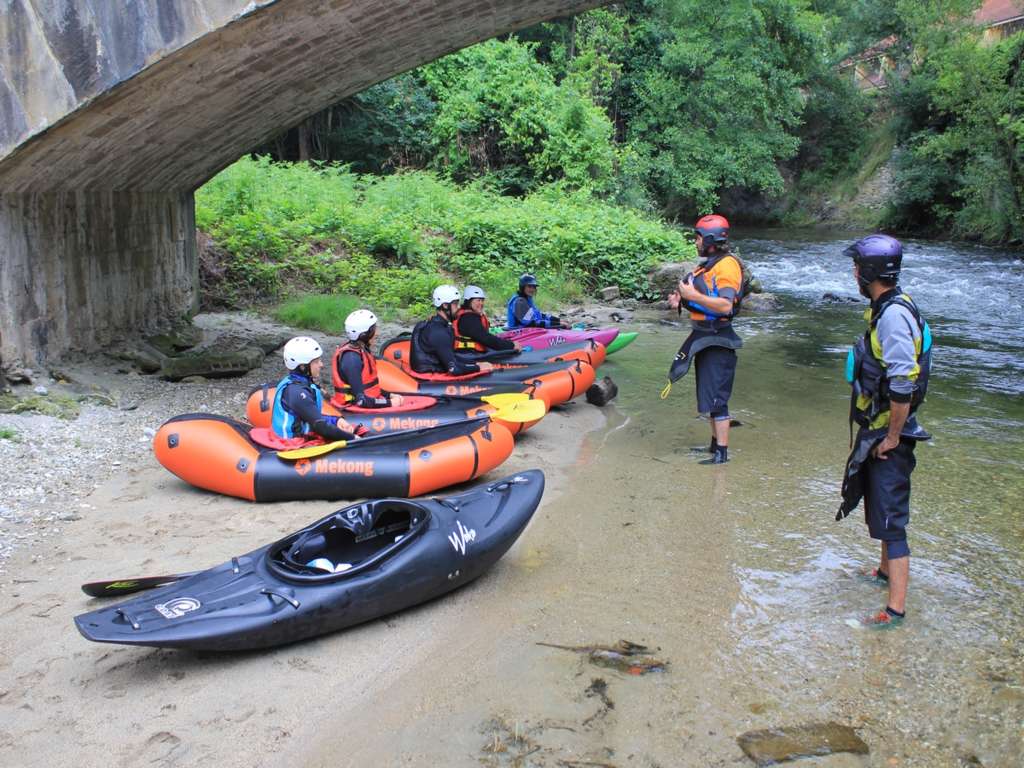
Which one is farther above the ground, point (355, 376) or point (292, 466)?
point (355, 376)

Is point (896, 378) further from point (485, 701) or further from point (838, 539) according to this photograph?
point (485, 701)

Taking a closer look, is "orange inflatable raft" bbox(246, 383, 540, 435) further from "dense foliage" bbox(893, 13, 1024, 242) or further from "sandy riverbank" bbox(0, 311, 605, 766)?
"dense foliage" bbox(893, 13, 1024, 242)

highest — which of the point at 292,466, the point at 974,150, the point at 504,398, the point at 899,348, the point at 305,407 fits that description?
the point at 974,150

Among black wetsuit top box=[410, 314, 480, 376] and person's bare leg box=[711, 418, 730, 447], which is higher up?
black wetsuit top box=[410, 314, 480, 376]

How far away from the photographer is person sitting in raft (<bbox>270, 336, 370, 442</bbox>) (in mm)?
5754

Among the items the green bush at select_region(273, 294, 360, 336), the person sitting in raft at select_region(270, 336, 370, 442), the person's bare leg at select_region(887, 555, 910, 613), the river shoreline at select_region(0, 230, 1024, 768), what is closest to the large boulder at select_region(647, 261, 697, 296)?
the green bush at select_region(273, 294, 360, 336)

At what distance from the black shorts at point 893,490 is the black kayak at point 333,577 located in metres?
1.83

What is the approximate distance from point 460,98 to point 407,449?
17.9m

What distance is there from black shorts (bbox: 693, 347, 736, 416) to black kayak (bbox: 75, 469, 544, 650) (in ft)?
6.87

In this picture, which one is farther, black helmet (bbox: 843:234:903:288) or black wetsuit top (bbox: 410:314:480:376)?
black wetsuit top (bbox: 410:314:480:376)

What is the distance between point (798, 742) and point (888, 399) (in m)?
1.61

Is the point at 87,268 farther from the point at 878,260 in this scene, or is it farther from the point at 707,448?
the point at 878,260

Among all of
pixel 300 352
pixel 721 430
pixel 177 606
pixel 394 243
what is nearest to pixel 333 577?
pixel 177 606

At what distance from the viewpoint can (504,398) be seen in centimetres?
746
